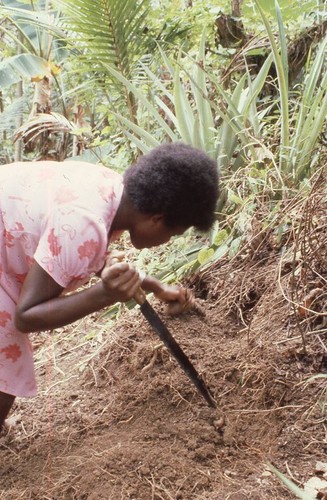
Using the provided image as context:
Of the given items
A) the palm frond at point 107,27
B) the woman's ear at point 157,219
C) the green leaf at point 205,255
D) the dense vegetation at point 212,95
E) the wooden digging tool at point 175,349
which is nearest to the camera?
the woman's ear at point 157,219

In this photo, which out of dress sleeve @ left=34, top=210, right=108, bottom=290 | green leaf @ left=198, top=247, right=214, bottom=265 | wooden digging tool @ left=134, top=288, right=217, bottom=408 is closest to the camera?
dress sleeve @ left=34, top=210, right=108, bottom=290

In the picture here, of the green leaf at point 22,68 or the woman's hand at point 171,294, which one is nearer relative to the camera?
the woman's hand at point 171,294

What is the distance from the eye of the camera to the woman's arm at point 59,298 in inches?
65.8

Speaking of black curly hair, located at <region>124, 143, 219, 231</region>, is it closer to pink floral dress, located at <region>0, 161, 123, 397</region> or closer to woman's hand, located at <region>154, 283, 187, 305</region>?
pink floral dress, located at <region>0, 161, 123, 397</region>

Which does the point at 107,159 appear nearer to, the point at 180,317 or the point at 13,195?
the point at 180,317

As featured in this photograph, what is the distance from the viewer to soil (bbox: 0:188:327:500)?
1.95m

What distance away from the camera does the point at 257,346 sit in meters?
2.37

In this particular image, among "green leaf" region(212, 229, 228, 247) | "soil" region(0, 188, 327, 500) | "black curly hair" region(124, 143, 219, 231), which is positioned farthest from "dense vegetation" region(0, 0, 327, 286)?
"black curly hair" region(124, 143, 219, 231)

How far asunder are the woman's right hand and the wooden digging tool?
27 cm

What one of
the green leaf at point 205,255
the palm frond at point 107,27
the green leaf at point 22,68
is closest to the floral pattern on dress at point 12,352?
the green leaf at point 205,255

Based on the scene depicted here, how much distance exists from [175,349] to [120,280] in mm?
597

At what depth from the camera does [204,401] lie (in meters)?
2.30

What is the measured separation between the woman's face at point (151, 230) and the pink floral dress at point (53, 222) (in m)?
0.09

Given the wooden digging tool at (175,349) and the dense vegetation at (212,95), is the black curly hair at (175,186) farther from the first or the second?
the dense vegetation at (212,95)
